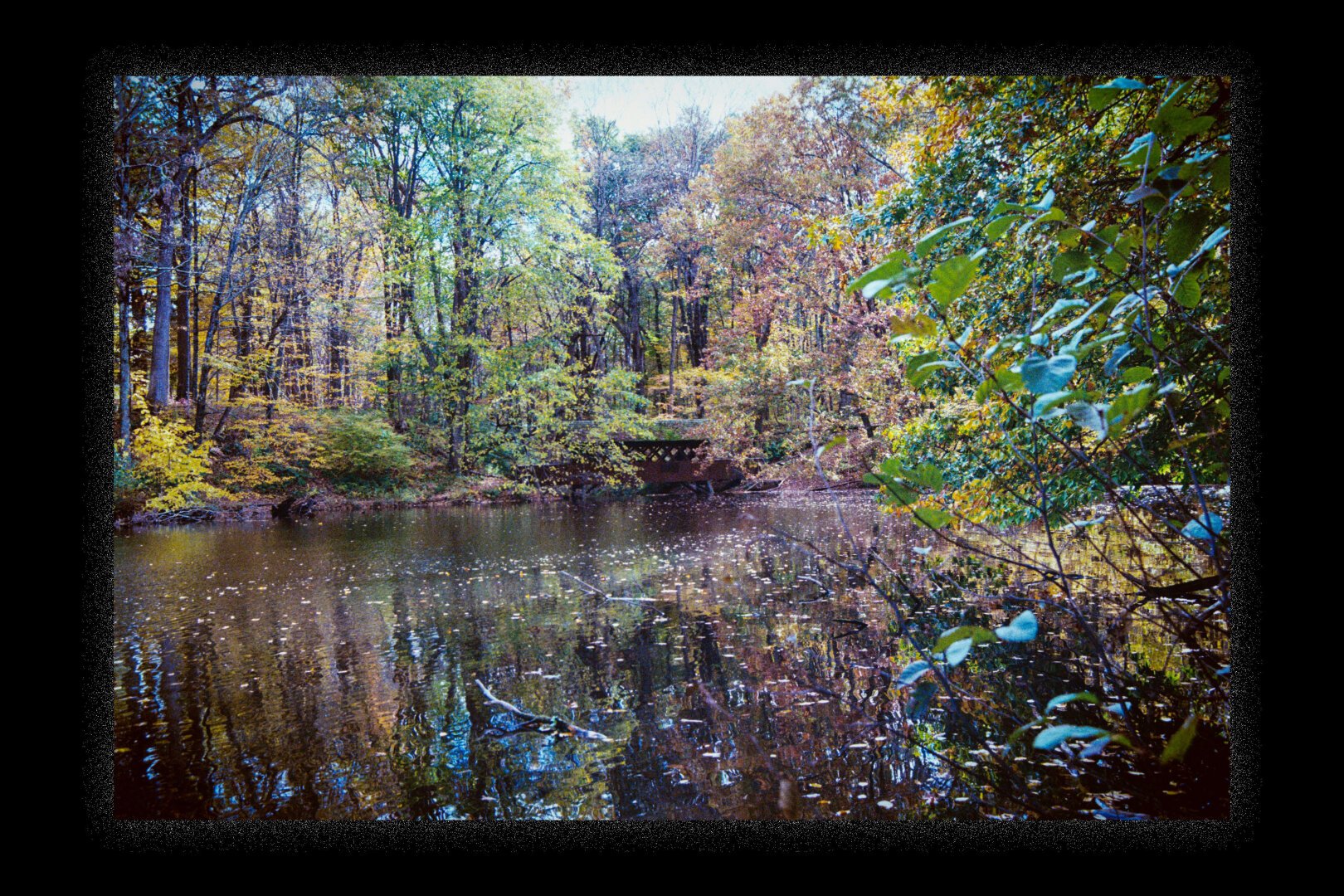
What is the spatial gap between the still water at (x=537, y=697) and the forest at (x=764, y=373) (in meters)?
0.03

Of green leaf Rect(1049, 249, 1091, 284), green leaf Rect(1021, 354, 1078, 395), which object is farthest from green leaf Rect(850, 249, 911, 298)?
green leaf Rect(1049, 249, 1091, 284)

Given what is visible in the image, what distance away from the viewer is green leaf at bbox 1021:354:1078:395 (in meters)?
0.63

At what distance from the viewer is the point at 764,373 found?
9.33m

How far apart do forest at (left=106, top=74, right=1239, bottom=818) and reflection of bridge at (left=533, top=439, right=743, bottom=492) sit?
0.17 m

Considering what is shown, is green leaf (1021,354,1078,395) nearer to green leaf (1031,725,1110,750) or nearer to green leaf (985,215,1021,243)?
green leaf (985,215,1021,243)

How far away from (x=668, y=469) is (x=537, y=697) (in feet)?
Answer: 28.2

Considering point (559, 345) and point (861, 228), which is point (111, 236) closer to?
point (861, 228)

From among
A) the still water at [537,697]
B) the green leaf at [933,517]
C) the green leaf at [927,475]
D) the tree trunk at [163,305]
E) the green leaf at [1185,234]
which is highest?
the tree trunk at [163,305]

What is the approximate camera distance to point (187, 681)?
2754 millimetres

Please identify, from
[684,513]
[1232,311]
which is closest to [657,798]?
[1232,311]

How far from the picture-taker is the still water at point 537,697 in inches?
71.0

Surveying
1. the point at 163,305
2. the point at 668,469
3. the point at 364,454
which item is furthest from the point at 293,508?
the point at 668,469

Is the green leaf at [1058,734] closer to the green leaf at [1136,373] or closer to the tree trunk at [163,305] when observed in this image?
the green leaf at [1136,373]

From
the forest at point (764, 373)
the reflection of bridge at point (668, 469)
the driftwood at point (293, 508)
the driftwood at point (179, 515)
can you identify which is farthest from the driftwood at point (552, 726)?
the reflection of bridge at point (668, 469)
